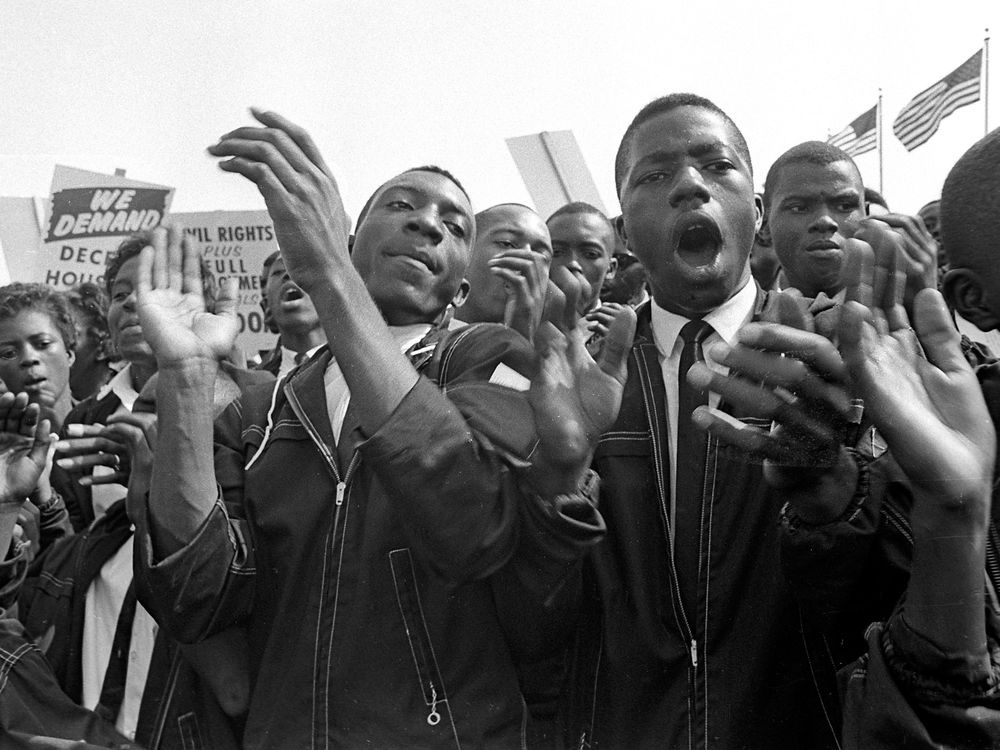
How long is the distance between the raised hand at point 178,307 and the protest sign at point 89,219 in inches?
48.9

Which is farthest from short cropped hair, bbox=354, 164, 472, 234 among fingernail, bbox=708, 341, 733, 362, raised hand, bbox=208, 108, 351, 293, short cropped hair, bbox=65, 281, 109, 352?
short cropped hair, bbox=65, 281, 109, 352

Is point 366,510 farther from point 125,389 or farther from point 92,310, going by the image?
point 92,310

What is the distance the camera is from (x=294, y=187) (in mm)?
1867

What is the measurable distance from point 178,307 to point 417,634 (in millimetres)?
794

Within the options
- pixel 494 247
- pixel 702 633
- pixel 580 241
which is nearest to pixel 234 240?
pixel 494 247

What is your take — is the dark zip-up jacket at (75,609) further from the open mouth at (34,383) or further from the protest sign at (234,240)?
the protest sign at (234,240)

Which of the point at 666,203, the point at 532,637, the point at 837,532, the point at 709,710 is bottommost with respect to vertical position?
A: the point at 709,710

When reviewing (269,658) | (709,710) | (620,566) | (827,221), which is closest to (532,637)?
(620,566)

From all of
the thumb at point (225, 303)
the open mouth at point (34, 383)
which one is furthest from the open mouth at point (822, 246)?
the open mouth at point (34, 383)

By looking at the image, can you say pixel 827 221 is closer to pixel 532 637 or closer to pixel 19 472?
pixel 532 637

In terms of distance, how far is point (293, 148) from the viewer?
1907 millimetres

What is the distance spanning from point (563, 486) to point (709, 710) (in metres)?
0.44

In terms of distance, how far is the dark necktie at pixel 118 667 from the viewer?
2396mm

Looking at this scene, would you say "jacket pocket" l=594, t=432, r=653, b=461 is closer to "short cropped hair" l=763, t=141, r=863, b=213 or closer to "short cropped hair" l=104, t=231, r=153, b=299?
"short cropped hair" l=763, t=141, r=863, b=213
